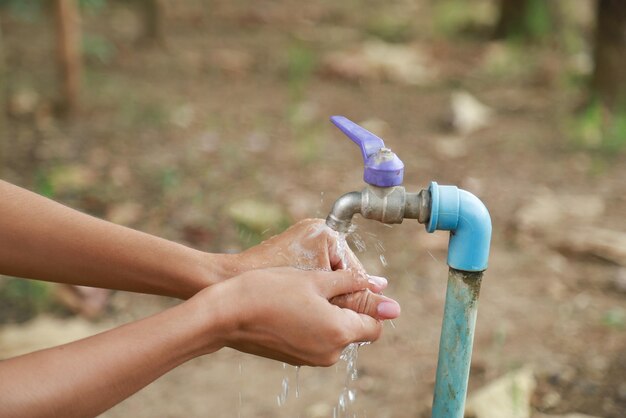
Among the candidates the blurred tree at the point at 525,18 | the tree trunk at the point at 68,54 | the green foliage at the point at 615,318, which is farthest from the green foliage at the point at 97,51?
the green foliage at the point at 615,318

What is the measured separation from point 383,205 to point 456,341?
30 centimetres

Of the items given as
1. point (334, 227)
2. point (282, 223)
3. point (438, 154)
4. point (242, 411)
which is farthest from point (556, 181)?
point (334, 227)

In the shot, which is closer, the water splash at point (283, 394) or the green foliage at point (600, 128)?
the water splash at point (283, 394)

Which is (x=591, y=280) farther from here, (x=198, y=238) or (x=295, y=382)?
(x=198, y=238)

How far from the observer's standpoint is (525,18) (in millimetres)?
5402

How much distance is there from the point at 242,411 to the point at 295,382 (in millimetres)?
178

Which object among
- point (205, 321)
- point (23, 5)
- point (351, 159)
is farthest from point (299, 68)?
point (205, 321)

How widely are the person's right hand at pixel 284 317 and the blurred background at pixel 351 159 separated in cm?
86

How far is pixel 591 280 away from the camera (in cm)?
277

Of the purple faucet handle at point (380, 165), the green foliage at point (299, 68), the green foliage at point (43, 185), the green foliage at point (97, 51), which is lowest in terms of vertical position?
the green foliage at point (299, 68)

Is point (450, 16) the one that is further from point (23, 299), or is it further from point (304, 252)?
point (304, 252)

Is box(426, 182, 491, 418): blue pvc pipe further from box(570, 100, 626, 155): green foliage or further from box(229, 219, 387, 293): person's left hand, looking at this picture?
box(570, 100, 626, 155): green foliage

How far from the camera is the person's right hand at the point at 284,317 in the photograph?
133 cm

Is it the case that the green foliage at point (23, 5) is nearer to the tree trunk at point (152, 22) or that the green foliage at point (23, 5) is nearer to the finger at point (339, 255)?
the tree trunk at point (152, 22)
